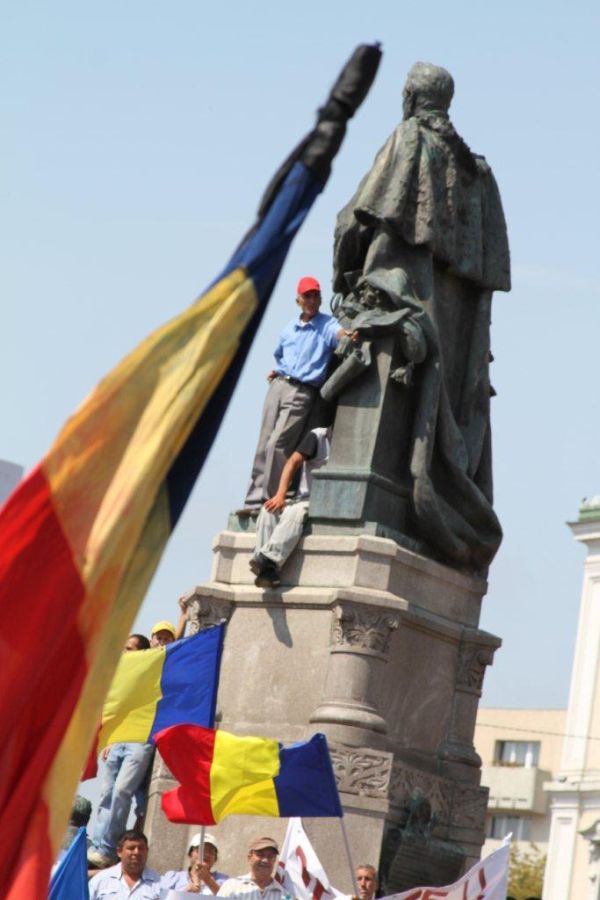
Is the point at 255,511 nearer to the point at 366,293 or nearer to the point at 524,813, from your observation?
the point at 366,293

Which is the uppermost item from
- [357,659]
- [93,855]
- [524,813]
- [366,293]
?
[524,813]

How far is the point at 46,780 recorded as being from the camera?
8.18m

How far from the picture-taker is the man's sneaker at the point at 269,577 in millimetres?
16516

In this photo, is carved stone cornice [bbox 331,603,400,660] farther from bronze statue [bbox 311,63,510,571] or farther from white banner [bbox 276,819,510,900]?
white banner [bbox 276,819,510,900]

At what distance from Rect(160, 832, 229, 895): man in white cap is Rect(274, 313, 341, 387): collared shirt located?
2968 mm

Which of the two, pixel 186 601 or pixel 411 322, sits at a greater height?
pixel 411 322

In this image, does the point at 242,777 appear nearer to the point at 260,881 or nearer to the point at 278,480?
the point at 260,881

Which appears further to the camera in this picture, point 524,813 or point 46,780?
point 524,813

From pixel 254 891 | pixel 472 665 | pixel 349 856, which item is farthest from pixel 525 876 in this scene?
pixel 254 891

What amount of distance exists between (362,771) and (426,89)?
14.4 feet

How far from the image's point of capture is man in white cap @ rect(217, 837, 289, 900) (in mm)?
14891

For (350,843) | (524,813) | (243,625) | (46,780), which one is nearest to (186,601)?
(243,625)

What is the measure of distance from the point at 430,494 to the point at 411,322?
1064 millimetres

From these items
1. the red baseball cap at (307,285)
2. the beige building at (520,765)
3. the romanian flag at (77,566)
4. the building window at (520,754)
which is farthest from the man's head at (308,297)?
the building window at (520,754)
